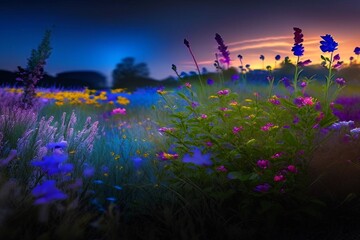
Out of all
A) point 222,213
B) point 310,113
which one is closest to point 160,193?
point 222,213

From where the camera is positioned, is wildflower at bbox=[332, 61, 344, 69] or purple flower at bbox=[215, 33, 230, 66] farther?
purple flower at bbox=[215, 33, 230, 66]

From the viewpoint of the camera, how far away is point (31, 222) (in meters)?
2.41

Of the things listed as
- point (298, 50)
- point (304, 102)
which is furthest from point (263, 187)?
Answer: point (298, 50)

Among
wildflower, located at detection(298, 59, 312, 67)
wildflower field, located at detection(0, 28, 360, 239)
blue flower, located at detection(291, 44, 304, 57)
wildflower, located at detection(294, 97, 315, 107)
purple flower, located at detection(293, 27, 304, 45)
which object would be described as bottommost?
wildflower field, located at detection(0, 28, 360, 239)

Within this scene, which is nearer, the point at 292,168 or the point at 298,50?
the point at 292,168

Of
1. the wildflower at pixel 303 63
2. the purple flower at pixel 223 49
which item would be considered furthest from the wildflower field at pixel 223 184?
the purple flower at pixel 223 49

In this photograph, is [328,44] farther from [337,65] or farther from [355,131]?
[355,131]

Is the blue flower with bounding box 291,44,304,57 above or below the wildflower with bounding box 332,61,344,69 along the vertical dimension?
above

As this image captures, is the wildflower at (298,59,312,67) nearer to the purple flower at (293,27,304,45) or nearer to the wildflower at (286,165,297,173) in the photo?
the purple flower at (293,27,304,45)

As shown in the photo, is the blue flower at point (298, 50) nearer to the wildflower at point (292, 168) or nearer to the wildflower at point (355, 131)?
the wildflower at point (355, 131)

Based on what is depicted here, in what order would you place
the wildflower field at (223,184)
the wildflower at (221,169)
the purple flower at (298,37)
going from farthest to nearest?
the purple flower at (298,37), the wildflower at (221,169), the wildflower field at (223,184)

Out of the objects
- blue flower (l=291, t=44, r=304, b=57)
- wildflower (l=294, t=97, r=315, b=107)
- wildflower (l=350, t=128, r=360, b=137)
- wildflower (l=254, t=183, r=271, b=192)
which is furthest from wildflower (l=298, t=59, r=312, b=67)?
wildflower (l=254, t=183, r=271, b=192)

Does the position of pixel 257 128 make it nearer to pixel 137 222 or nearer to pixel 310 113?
pixel 310 113

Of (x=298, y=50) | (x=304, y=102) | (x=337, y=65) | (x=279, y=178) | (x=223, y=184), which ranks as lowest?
(x=223, y=184)
